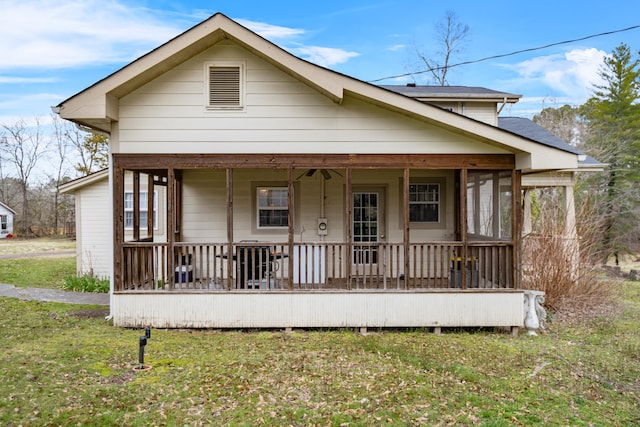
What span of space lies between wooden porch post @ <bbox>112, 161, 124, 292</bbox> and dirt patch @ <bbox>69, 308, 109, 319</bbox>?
136cm

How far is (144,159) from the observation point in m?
7.43

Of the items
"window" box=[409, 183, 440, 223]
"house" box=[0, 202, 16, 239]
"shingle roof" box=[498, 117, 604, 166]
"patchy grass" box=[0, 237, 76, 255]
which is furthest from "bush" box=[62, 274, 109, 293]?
"house" box=[0, 202, 16, 239]

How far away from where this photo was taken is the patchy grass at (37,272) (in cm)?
1254

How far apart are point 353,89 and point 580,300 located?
703 cm

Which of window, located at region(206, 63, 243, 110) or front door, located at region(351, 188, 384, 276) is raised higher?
window, located at region(206, 63, 243, 110)

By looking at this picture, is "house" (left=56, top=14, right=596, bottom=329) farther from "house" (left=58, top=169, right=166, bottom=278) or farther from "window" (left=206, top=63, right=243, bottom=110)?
"house" (left=58, top=169, right=166, bottom=278)

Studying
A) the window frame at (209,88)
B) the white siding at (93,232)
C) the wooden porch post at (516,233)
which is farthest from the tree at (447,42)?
the window frame at (209,88)

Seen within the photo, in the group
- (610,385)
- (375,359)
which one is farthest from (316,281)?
(610,385)

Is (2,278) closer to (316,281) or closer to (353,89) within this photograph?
(316,281)

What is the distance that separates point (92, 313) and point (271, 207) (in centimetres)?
428

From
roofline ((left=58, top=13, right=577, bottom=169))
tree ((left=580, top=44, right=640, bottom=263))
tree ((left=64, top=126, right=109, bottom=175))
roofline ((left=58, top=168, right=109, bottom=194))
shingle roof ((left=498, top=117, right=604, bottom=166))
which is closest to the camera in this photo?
roofline ((left=58, top=13, right=577, bottom=169))

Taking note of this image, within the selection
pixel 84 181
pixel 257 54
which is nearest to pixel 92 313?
pixel 84 181

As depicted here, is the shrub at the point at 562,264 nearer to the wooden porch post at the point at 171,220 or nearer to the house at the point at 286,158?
the house at the point at 286,158

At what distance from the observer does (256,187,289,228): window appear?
33.1 ft
